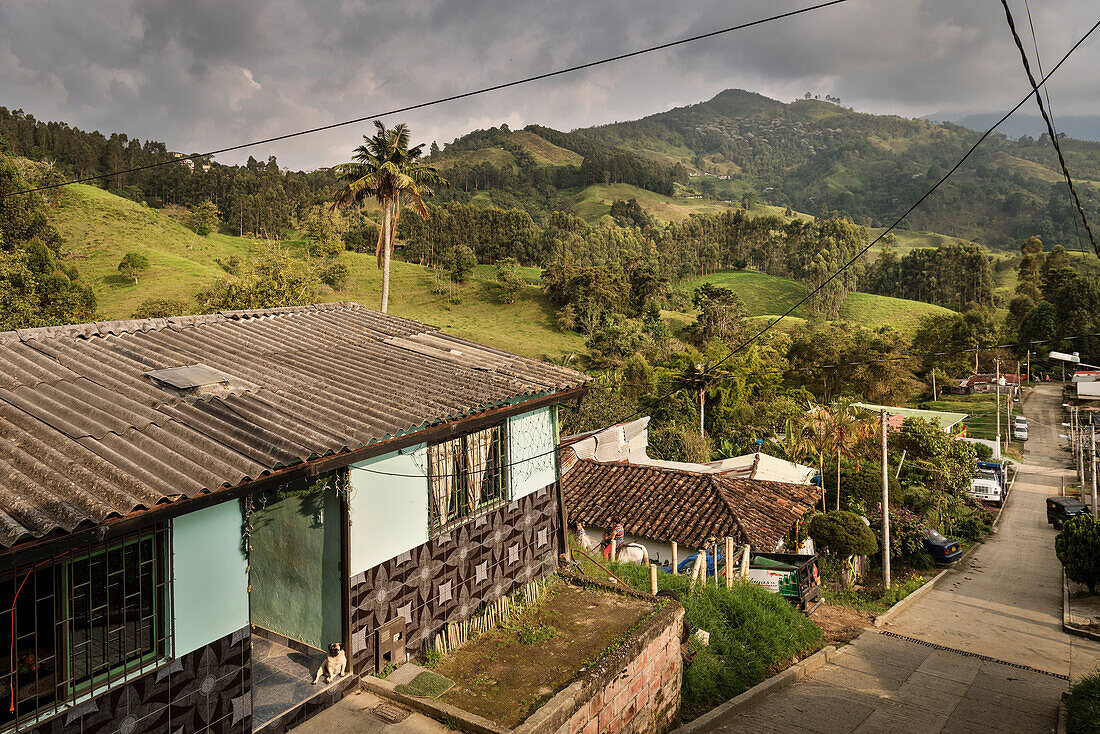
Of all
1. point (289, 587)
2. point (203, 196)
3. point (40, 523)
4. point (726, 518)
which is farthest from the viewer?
point (203, 196)

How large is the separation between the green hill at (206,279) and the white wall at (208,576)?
4167 cm

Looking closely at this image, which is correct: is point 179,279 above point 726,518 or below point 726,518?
above

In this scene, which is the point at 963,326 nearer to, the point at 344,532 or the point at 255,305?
the point at 255,305

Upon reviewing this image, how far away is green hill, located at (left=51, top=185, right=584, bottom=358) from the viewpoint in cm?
4866

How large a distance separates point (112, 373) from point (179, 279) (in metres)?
49.3

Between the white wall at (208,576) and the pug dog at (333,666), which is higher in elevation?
the white wall at (208,576)

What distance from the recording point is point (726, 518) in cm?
1691

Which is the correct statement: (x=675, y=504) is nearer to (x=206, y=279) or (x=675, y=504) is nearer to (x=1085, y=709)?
(x=1085, y=709)

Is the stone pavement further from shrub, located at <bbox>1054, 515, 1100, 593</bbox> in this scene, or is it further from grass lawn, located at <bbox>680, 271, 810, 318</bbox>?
grass lawn, located at <bbox>680, 271, 810, 318</bbox>

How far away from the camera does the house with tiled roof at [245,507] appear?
191 inches

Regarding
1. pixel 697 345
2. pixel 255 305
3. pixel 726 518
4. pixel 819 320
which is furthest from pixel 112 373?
pixel 819 320

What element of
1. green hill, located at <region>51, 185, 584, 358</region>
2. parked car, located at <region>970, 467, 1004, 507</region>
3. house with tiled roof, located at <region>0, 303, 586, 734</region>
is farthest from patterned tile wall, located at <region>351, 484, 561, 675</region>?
green hill, located at <region>51, 185, 584, 358</region>

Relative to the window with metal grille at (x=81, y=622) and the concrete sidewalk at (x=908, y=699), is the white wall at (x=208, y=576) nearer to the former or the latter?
the window with metal grille at (x=81, y=622)

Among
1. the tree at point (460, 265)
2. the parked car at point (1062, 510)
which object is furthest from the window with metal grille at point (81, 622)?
the tree at point (460, 265)
